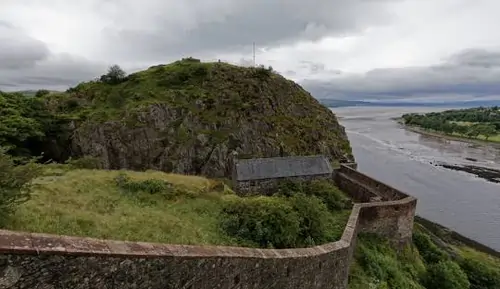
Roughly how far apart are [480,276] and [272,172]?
620 inches

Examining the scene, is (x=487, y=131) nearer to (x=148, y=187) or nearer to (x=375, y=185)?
(x=375, y=185)

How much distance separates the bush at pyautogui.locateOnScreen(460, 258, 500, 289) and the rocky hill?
2227cm

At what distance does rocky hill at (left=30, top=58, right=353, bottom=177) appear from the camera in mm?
43188

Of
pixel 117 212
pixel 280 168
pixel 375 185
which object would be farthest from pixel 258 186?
pixel 117 212

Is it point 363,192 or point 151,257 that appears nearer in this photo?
point 151,257

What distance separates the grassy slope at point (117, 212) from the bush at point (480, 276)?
11.4m

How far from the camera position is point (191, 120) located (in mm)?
45219

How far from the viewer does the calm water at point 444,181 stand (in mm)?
43719

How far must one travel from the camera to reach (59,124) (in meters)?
43.0

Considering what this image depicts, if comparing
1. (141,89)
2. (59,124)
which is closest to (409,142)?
(141,89)

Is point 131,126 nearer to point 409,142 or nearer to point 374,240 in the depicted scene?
point 374,240

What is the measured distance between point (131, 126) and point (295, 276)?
37423mm

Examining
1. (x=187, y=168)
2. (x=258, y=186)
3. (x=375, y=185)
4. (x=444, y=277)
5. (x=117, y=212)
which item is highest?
(x=117, y=212)

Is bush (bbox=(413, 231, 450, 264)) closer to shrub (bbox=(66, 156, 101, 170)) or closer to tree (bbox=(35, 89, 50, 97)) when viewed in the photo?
shrub (bbox=(66, 156, 101, 170))
